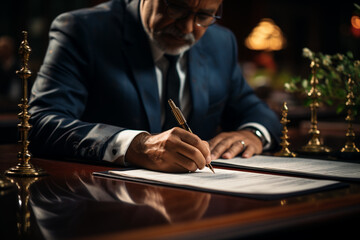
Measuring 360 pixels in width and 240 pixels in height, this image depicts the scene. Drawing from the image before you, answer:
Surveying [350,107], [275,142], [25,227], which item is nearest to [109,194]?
[25,227]

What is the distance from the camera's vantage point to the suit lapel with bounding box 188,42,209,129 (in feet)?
7.33

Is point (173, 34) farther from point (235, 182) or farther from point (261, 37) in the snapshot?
point (261, 37)

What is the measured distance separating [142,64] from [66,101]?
0.37 m

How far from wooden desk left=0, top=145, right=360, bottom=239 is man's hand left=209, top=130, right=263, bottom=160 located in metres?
0.54

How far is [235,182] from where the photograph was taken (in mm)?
1152

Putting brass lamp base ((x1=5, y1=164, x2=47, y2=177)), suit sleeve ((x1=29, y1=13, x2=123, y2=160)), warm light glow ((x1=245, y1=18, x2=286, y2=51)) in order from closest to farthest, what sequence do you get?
brass lamp base ((x1=5, y1=164, x2=47, y2=177)) < suit sleeve ((x1=29, y1=13, x2=123, y2=160)) < warm light glow ((x1=245, y1=18, x2=286, y2=51))

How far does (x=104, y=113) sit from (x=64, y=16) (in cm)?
45

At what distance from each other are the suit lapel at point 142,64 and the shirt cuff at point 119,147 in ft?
1.74

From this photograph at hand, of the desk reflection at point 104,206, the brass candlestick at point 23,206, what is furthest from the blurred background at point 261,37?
the brass candlestick at point 23,206

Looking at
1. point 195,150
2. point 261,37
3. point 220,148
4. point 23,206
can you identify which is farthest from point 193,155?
point 261,37

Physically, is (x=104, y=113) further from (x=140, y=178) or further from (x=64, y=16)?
(x=140, y=178)

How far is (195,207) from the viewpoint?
0.91 m

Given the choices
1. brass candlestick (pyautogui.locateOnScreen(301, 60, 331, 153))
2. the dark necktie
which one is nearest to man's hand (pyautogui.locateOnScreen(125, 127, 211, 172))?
brass candlestick (pyautogui.locateOnScreen(301, 60, 331, 153))

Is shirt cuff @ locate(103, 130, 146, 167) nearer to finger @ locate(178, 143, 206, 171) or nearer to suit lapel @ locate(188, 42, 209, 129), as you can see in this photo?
finger @ locate(178, 143, 206, 171)
